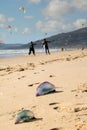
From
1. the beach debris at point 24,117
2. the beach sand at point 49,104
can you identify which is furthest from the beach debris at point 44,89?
the beach debris at point 24,117

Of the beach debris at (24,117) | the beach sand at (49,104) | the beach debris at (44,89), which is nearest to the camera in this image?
the beach sand at (49,104)

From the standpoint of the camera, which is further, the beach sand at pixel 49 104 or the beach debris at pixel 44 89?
the beach debris at pixel 44 89

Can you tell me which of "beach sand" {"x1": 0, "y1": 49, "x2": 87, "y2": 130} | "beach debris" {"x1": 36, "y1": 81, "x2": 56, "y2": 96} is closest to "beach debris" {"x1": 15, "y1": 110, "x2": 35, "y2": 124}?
"beach sand" {"x1": 0, "y1": 49, "x2": 87, "y2": 130}

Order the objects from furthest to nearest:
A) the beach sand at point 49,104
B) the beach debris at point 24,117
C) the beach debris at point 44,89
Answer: the beach debris at point 44,89, the beach debris at point 24,117, the beach sand at point 49,104

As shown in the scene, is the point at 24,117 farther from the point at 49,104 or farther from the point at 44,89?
the point at 44,89

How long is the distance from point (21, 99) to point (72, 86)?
156 cm

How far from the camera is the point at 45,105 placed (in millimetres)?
6816

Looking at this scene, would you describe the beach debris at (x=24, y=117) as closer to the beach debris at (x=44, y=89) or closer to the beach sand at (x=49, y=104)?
the beach sand at (x=49, y=104)

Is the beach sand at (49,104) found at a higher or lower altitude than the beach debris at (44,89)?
lower

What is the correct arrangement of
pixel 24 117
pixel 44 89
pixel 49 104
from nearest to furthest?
pixel 24 117, pixel 49 104, pixel 44 89

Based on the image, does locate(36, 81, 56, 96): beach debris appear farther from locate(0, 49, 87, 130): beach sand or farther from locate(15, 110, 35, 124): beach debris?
locate(15, 110, 35, 124): beach debris

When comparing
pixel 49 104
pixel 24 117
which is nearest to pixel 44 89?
pixel 49 104

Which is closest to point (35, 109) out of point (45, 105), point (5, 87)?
point (45, 105)

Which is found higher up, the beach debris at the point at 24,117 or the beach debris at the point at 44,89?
the beach debris at the point at 44,89
